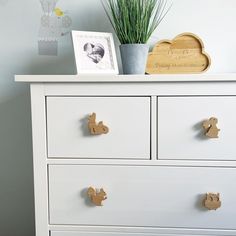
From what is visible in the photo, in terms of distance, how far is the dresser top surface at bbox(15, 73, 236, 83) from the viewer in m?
1.00

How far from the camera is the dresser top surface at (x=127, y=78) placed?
1.00 metres

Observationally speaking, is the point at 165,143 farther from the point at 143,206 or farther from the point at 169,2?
the point at 169,2

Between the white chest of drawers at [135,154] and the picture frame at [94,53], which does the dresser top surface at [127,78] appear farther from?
the picture frame at [94,53]

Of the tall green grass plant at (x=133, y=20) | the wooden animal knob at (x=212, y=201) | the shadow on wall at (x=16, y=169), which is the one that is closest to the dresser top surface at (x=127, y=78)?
the tall green grass plant at (x=133, y=20)

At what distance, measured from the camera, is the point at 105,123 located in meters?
1.06

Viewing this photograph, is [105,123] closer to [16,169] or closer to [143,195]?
[143,195]

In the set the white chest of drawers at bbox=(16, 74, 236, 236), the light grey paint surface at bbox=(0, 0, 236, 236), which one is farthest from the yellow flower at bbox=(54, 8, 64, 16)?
the white chest of drawers at bbox=(16, 74, 236, 236)

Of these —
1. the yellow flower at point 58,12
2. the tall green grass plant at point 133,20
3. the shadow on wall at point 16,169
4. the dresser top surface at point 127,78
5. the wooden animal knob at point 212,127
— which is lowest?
the shadow on wall at point 16,169

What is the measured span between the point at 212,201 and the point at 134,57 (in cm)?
55

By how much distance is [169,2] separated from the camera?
4.55 ft

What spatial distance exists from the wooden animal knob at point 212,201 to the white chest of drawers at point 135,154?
2 cm

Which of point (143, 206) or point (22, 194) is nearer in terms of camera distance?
point (143, 206)

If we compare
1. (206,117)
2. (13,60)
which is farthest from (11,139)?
(206,117)

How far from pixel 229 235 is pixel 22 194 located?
2.98 ft
